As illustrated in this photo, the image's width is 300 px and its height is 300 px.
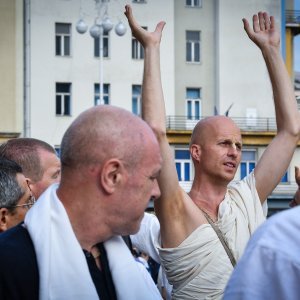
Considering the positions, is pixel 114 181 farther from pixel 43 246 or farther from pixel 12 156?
pixel 12 156

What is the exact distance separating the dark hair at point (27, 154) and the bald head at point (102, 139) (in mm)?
2252

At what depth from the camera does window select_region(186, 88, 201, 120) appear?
3419 cm

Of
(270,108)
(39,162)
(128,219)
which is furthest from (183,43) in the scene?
(128,219)

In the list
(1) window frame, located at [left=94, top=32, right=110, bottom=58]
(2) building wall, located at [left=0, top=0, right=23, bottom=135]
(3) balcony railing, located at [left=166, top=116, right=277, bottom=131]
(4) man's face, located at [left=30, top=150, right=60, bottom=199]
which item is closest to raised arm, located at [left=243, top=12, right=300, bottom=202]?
(4) man's face, located at [left=30, top=150, right=60, bottom=199]

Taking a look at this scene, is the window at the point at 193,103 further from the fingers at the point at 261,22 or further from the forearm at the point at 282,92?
the forearm at the point at 282,92

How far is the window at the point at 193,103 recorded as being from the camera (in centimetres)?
3419

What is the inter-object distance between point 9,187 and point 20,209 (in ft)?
0.39

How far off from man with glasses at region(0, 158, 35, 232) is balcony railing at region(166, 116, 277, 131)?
95.4 feet

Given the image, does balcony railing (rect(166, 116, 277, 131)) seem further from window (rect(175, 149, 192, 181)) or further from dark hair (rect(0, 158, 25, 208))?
dark hair (rect(0, 158, 25, 208))

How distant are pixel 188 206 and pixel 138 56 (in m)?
29.2

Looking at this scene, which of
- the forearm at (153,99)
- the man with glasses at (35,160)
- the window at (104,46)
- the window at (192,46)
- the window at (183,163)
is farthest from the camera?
the window at (192,46)

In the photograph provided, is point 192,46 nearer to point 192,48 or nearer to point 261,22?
point 192,48

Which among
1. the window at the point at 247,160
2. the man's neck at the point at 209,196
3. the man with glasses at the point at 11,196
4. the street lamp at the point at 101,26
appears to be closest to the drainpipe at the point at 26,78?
the street lamp at the point at 101,26

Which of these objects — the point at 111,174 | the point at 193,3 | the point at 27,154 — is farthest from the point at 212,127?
the point at 193,3
